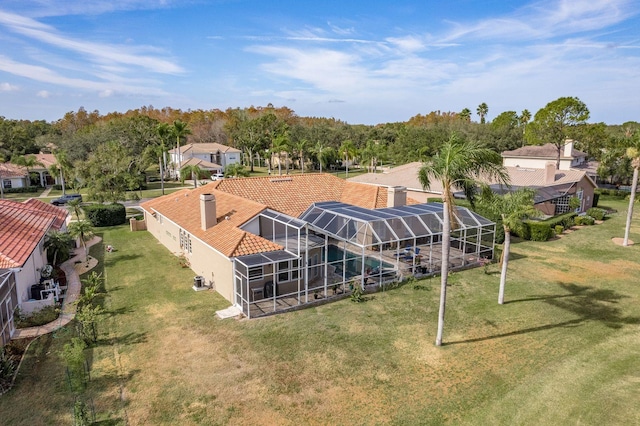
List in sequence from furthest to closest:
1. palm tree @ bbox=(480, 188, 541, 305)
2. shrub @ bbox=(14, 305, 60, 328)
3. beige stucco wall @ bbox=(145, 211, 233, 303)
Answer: beige stucco wall @ bbox=(145, 211, 233, 303) → palm tree @ bbox=(480, 188, 541, 305) → shrub @ bbox=(14, 305, 60, 328)

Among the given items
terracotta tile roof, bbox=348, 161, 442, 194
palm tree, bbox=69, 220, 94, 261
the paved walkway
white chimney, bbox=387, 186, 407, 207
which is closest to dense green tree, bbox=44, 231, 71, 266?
the paved walkway

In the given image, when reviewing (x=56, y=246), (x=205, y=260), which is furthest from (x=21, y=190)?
(x=205, y=260)

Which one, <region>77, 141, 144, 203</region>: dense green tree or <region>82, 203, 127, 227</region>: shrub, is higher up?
<region>77, 141, 144, 203</region>: dense green tree

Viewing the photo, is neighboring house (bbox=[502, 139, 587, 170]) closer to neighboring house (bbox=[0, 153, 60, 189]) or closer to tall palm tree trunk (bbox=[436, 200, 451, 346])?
tall palm tree trunk (bbox=[436, 200, 451, 346])

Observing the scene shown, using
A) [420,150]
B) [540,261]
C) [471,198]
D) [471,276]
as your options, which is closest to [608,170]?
[420,150]

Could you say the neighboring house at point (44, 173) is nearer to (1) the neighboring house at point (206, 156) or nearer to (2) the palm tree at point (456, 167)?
(1) the neighboring house at point (206, 156)

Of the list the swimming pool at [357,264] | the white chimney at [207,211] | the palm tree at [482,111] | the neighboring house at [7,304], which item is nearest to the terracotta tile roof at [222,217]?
the white chimney at [207,211]
